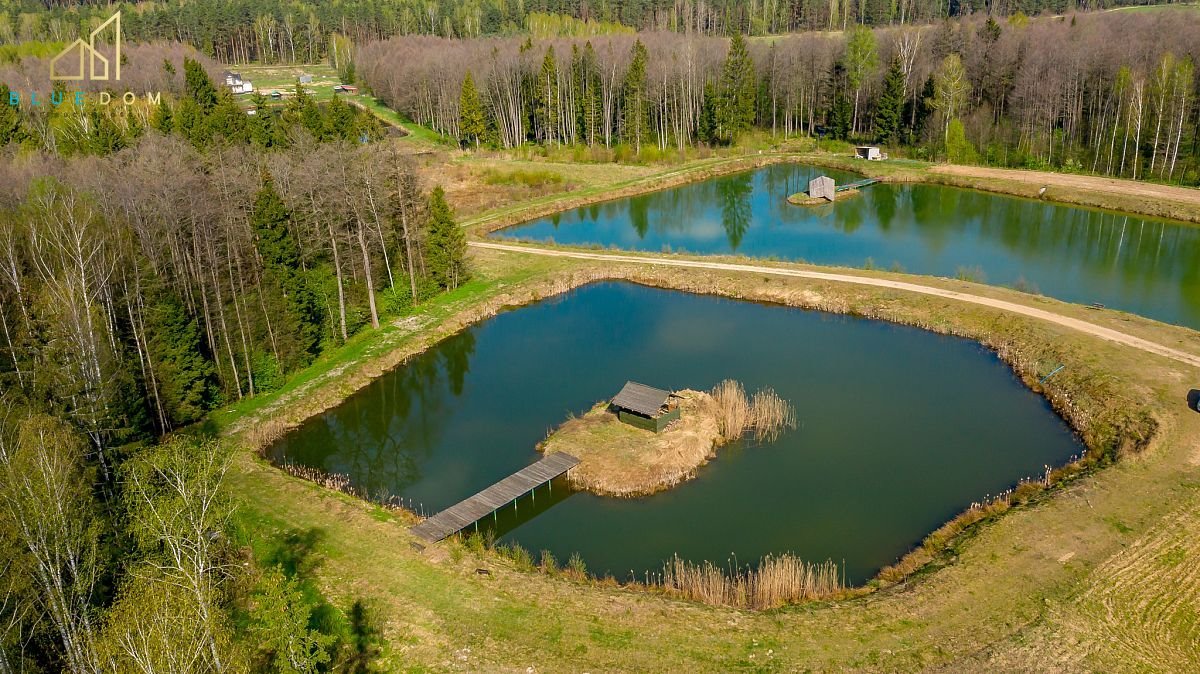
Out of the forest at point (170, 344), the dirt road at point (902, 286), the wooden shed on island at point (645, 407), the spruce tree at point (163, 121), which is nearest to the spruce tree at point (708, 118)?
the dirt road at point (902, 286)

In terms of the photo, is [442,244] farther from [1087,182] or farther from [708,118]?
[1087,182]

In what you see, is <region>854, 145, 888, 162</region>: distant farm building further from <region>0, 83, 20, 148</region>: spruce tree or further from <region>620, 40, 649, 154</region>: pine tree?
<region>0, 83, 20, 148</region>: spruce tree

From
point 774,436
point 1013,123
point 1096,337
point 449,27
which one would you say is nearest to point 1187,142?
point 1013,123

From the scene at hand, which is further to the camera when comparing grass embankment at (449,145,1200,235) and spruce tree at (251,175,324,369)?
grass embankment at (449,145,1200,235)

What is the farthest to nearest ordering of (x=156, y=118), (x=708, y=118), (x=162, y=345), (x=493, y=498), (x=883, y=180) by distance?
(x=708, y=118) → (x=883, y=180) → (x=156, y=118) → (x=162, y=345) → (x=493, y=498)

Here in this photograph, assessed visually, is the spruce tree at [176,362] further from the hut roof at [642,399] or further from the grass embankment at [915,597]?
the hut roof at [642,399]

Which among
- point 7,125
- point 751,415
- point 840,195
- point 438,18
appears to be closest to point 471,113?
point 840,195

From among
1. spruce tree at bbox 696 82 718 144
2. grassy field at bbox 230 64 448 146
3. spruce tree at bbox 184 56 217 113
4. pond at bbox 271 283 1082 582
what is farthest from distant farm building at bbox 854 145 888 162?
spruce tree at bbox 184 56 217 113
